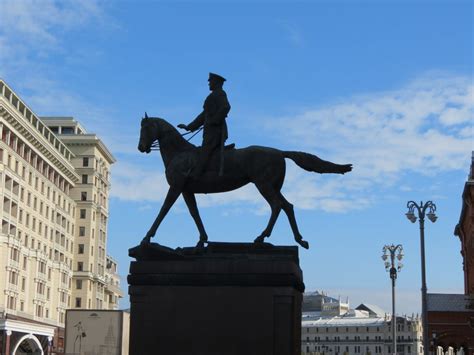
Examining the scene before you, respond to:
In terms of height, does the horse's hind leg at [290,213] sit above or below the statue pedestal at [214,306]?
above

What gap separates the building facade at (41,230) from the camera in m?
77.1

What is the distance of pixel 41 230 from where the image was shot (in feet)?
294

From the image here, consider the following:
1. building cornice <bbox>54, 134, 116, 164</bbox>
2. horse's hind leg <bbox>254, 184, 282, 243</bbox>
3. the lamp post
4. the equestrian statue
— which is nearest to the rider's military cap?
the equestrian statue

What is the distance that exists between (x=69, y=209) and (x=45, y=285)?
16.3 m

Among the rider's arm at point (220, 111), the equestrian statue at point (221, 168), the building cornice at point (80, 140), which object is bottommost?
the equestrian statue at point (221, 168)

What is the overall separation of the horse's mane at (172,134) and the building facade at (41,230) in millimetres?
61907

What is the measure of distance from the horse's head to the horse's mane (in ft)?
0.41

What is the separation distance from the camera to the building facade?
7712 centimetres

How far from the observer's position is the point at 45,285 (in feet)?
292

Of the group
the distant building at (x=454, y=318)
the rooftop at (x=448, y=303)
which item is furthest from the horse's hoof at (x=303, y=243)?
the rooftop at (x=448, y=303)

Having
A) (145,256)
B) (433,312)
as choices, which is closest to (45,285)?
(433,312)

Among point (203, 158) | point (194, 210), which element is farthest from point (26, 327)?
point (203, 158)

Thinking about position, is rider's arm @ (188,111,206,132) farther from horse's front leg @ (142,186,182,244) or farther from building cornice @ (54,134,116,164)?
building cornice @ (54,134,116,164)

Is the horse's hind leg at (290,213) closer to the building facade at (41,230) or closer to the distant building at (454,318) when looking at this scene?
the distant building at (454,318)
